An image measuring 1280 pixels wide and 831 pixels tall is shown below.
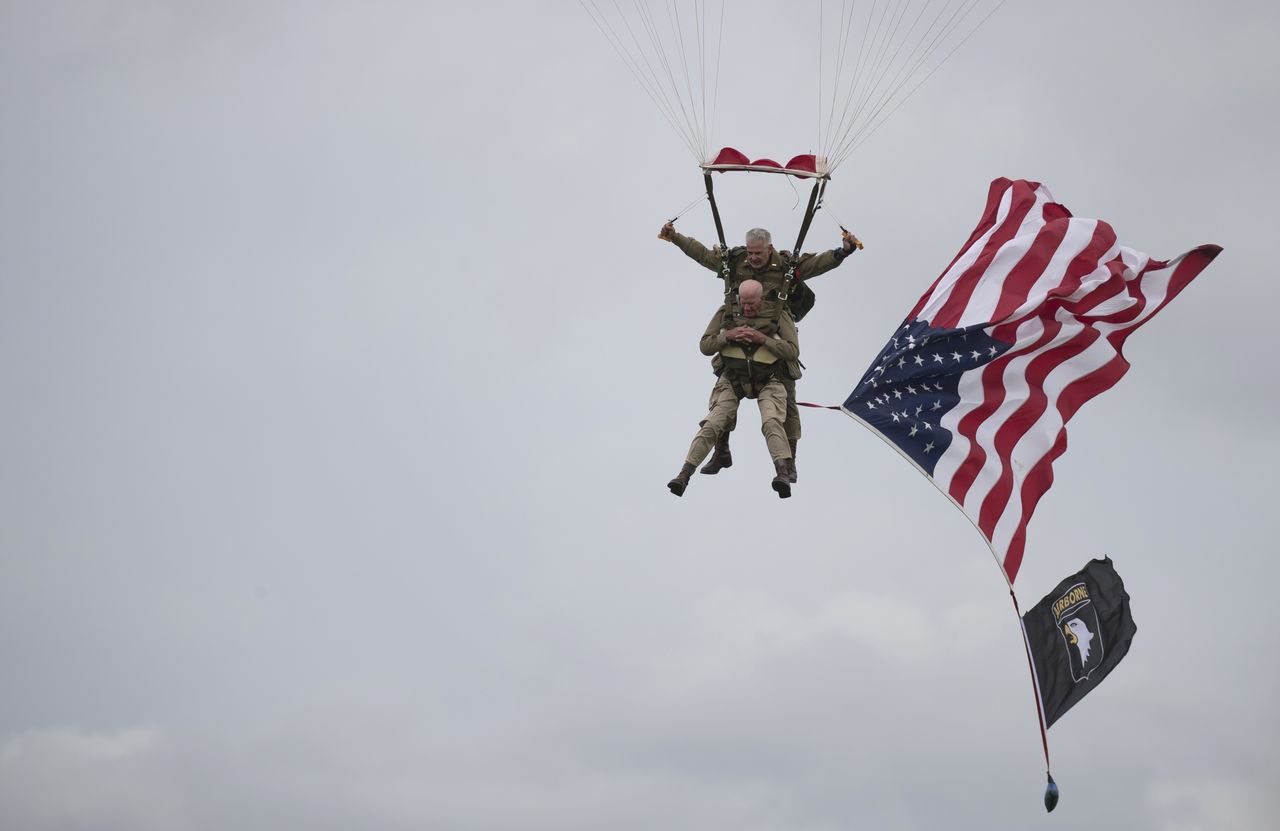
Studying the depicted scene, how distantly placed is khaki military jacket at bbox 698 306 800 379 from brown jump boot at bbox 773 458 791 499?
1.17 m

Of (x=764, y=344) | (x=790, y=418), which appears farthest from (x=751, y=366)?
(x=790, y=418)

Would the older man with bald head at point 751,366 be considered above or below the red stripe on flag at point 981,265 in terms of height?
below

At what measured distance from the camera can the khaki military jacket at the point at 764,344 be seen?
18906 mm

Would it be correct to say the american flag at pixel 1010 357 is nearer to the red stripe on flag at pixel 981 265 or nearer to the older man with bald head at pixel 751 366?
the red stripe on flag at pixel 981 265

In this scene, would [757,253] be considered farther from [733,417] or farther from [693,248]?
[733,417]

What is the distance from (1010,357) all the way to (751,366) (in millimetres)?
3956

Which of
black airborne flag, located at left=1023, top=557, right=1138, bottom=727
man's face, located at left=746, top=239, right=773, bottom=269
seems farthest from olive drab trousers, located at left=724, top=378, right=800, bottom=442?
black airborne flag, located at left=1023, top=557, right=1138, bottom=727

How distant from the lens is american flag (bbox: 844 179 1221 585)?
67.9 feet

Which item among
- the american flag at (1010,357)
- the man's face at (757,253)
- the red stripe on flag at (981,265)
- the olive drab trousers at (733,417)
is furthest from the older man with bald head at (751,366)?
the red stripe on flag at (981,265)

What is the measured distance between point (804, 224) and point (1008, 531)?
5.08 m

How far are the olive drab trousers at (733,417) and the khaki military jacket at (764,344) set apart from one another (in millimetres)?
310

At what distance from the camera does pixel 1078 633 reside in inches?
806

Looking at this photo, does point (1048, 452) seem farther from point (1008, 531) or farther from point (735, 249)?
point (735, 249)

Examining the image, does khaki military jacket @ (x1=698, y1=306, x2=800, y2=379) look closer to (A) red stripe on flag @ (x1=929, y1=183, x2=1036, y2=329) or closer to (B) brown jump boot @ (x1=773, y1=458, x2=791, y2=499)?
(B) brown jump boot @ (x1=773, y1=458, x2=791, y2=499)
